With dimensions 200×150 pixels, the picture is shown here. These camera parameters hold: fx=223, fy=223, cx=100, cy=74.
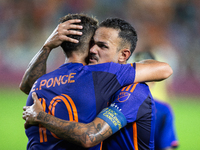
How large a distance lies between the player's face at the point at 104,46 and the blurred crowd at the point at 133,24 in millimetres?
9853

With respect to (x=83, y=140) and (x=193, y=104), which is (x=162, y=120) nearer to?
(x=83, y=140)

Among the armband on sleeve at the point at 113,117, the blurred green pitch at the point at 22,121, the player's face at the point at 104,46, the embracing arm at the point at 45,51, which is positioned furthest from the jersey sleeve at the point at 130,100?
the blurred green pitch at the point at 22,121

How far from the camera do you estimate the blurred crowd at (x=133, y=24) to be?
465 inches

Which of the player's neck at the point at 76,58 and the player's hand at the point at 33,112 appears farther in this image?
the player's neck at the point at 76,58

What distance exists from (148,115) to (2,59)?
37.2 ft

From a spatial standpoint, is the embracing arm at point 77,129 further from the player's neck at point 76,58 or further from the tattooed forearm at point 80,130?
the player's neck at point 76,58

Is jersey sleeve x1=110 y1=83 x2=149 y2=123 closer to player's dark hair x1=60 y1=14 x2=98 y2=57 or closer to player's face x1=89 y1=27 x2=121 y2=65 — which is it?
player's face x1=89 y1=27 x2=121 y2=65

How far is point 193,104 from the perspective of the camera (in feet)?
34.1

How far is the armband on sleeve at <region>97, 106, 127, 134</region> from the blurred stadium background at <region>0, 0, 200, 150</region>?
32.8 ft

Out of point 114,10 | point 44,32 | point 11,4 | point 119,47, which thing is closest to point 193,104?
point 114,10

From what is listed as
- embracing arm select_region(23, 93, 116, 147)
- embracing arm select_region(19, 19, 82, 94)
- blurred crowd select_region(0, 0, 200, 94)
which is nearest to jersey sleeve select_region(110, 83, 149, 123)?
embracing arm select_region(23, 93, 116, 147)

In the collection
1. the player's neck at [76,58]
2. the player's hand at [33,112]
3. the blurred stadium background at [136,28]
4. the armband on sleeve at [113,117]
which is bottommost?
the armband on sleeve at [113,117]

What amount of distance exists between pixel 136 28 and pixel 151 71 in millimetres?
10522

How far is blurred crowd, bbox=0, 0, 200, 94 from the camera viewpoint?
1181cm
